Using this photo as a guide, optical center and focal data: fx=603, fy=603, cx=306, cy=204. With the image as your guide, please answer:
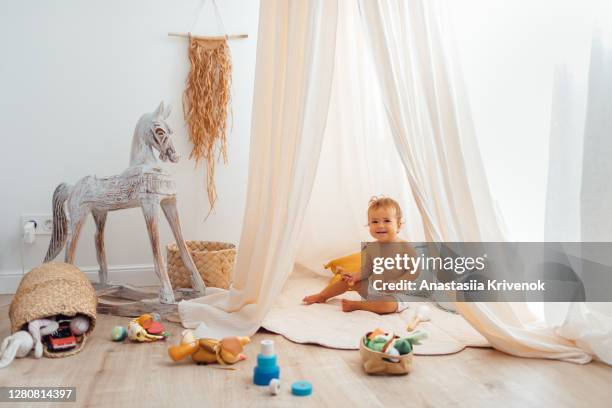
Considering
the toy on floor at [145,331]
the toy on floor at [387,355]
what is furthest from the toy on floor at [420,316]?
the toy on floor at [145,331]

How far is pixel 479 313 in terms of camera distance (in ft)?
6.84

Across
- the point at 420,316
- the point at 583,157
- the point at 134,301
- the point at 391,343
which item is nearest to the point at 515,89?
the point at 583,157

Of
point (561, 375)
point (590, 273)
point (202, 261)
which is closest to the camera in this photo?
point (561, 375)

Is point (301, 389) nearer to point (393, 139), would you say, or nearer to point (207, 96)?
point (393, 139)

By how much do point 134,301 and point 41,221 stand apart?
0.76 meters

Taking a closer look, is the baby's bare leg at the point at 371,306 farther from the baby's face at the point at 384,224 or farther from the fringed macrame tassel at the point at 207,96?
the fringed macrame tassel at the point at 207,96

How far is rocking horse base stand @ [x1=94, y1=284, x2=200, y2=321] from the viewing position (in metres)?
2.64

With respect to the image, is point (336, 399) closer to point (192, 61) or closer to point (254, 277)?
point (254, 277)

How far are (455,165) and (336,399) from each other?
0.92 meters

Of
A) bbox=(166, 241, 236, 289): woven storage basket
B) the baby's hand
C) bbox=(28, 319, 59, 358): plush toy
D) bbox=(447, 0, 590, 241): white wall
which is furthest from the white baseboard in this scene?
bbox=(447, 0, 590, 241): white wall

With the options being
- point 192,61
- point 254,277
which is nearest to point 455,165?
point 254,277

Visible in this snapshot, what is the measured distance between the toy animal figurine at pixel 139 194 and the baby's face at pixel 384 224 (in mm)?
911

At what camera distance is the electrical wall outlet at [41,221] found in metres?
3.13

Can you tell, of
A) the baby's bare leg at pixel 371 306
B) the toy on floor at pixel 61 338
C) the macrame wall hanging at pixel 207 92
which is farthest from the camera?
the macrame wall hanging at pixel 207 92
